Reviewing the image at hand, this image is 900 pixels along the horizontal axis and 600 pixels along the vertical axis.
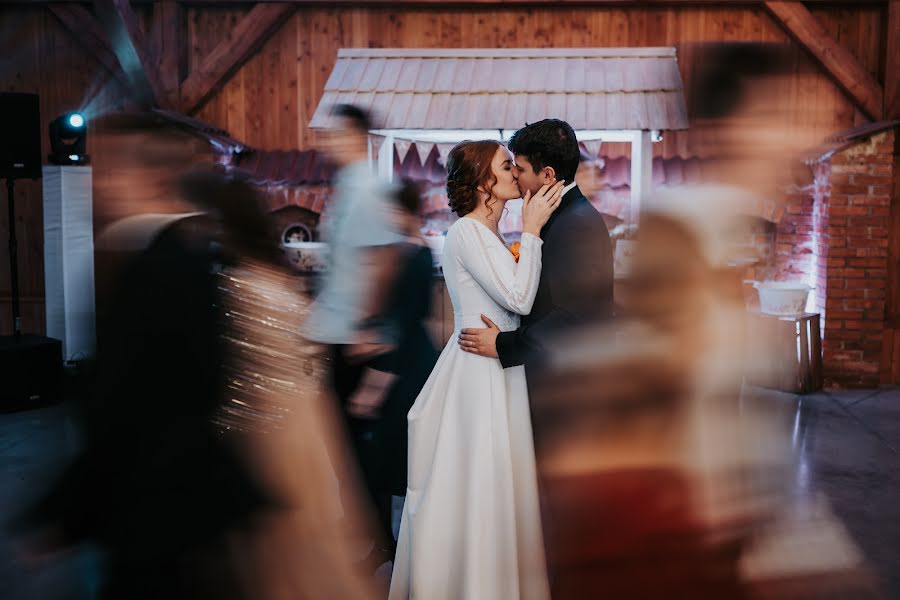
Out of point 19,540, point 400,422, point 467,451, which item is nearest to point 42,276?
point 19,540

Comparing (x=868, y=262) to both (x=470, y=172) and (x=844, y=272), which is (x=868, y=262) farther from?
(x=470, y=172)

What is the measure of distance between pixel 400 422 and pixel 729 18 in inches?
202

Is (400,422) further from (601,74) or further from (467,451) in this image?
(601,74)

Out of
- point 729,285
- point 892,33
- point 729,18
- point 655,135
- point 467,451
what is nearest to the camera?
point 729,285

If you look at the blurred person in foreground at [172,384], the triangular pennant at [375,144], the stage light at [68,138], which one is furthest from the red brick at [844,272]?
the stage light at [68,138]

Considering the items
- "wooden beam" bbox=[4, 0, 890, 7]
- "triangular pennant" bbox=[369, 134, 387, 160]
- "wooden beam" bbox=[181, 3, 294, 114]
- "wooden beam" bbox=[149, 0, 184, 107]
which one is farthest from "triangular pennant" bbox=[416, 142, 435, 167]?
"wooden beam" bbox=[149, 0, 184, 107]

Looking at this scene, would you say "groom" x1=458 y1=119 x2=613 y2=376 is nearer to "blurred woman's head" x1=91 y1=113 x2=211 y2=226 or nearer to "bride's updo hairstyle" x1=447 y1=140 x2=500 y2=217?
"bride's updo hairstyle" x1=447 y1=140 x2=500 y2=217

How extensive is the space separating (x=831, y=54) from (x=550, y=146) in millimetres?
5014

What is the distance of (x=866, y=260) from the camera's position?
6.07 metres

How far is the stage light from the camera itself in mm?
5914

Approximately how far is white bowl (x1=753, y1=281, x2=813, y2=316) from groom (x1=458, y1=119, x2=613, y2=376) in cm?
406

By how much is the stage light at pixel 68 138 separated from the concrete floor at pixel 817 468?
72.3 inches

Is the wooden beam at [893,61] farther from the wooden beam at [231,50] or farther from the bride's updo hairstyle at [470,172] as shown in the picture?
the bride's updo hairstyle at [470,172]

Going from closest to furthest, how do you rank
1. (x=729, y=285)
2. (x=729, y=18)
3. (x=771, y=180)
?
(x=771, y=180) → (x=729, y=285) → (x=729, y=18)
